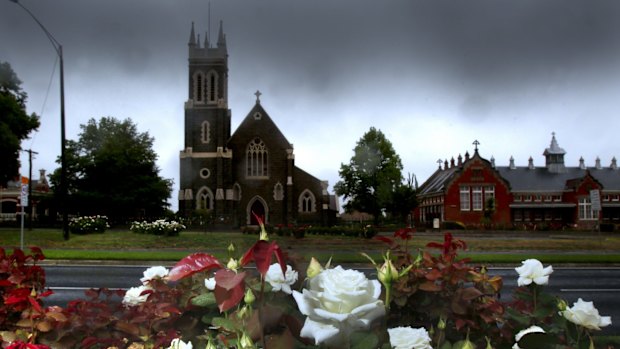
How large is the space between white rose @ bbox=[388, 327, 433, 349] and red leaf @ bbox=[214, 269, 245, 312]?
415 mm

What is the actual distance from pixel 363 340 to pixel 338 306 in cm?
15

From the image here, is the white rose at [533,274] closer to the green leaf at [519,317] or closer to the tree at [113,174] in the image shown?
the green leaf at [519,317]

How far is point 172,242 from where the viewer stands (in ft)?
25.3

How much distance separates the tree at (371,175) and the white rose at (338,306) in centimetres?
283

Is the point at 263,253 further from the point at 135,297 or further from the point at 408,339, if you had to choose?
the point at 135,297

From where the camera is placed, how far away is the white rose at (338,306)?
1.11m

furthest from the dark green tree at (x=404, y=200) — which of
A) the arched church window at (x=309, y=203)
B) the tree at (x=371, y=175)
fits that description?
the arched church window at (x=309, y=203)

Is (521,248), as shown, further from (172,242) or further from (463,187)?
(172,242)

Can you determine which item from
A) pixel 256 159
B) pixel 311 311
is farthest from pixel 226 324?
pixel 256 159

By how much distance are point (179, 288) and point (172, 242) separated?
587 centimetres

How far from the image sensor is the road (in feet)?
26.4

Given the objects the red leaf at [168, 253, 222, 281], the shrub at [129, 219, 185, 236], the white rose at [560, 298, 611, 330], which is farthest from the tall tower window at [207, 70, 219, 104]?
the white rose at [560, 298, 611, 330]

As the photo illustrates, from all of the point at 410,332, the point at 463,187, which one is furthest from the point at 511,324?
the point at 463,187

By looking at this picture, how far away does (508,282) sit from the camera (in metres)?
8.66
